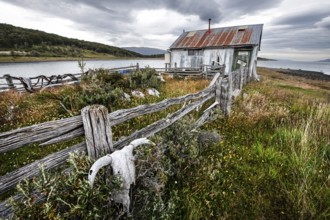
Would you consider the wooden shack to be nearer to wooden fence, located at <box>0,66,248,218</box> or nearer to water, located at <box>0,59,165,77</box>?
water, located at <box>0,59,165,77</box>

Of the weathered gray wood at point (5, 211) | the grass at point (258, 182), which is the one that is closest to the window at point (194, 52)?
the grass at point (258, 182)

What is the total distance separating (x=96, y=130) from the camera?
218 centimetres

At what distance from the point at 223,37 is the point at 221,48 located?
157 centimetres

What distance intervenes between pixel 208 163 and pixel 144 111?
1557 mm

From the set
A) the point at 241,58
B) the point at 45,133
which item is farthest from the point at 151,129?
the point at 241,58

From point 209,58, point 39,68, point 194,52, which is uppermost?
point 194,52

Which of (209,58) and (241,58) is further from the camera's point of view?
(209,58)

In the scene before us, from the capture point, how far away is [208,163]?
135 inches

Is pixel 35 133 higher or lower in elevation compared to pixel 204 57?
lower

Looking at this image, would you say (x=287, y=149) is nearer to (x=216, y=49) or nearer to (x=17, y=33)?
(x=216, y=49)

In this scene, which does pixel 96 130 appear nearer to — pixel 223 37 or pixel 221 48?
pixel 221 48

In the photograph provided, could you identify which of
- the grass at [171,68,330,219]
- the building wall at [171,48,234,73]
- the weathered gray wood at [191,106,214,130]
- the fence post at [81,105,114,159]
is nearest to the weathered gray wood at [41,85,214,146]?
the fence post at [81,105,114,159]

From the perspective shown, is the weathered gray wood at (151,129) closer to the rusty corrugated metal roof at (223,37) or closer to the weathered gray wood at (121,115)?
the weathered gray wood at (121,115)

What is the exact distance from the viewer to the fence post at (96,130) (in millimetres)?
2105
